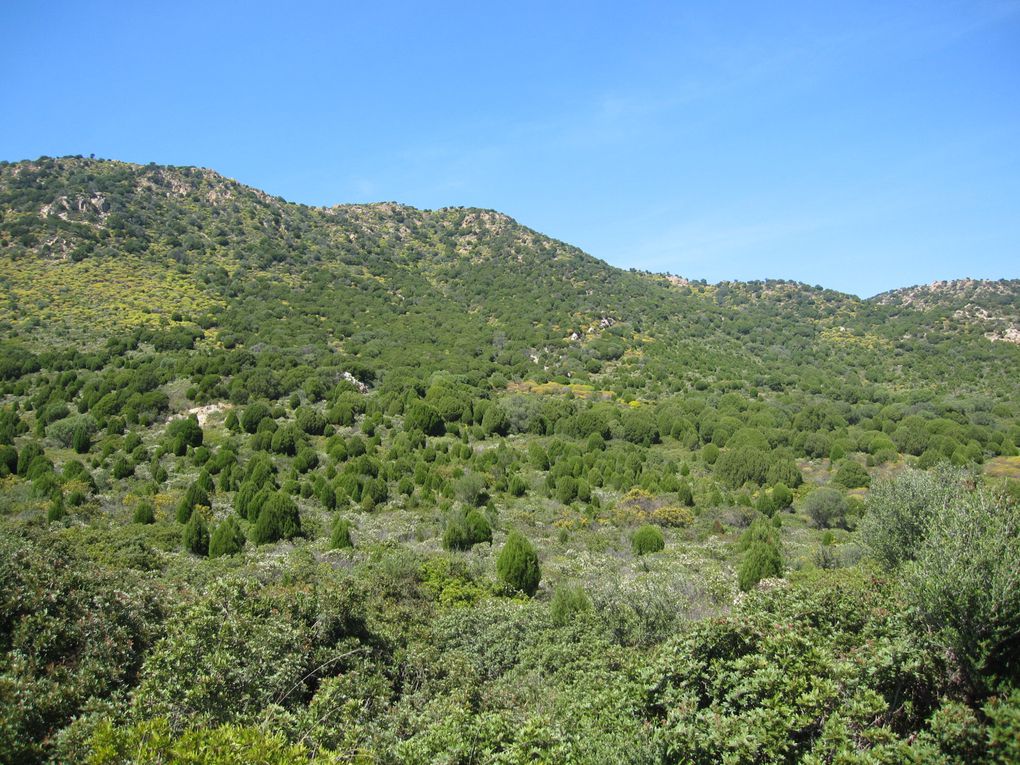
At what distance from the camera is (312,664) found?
9.11 meters

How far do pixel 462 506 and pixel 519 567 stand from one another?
7633 millimetres

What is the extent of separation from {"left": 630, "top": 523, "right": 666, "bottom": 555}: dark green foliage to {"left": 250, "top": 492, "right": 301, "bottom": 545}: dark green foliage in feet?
36.8

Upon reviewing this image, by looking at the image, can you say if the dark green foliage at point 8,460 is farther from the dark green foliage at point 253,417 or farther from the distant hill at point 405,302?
the distant hill at point 405,302

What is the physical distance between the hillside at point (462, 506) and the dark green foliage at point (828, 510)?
95 millimetres

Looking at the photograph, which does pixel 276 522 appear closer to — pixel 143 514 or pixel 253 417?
pixel 143 514

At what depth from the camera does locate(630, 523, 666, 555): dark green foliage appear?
776 inches

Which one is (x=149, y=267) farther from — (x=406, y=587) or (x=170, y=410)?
(x=406, y=587)

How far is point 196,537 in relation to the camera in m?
17.3

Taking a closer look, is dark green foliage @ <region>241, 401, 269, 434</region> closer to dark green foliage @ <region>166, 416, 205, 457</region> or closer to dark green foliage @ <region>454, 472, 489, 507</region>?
dark green foliage @ <region>166, 416, 205, 457</region>

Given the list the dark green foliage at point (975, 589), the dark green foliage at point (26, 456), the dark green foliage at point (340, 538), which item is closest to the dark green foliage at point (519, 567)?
the dark green foliage at point (340, 538)

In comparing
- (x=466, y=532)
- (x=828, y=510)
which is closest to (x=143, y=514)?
(x=466, y=532)

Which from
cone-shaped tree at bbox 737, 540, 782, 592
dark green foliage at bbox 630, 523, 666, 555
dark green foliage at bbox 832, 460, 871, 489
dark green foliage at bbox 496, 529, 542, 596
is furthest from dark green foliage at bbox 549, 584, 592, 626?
dark green foliage at bbox 832, 460, 871, 489

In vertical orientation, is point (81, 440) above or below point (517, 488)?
above

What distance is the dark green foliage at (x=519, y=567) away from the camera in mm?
15438
